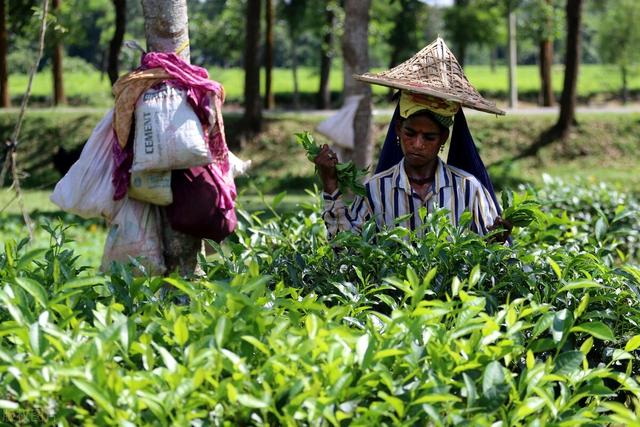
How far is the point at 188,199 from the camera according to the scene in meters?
4.50

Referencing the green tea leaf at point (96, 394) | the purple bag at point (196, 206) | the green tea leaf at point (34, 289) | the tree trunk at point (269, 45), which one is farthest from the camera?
the tree trunk at point (269, 45)

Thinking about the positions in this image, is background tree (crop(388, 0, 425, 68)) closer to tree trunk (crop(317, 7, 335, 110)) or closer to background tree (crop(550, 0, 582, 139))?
tree trunk (crop(317, 7, 335, 110))

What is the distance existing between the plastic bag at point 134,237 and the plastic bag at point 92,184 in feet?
0.21

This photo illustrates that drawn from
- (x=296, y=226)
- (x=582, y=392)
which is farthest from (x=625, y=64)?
(x=582, y=392)

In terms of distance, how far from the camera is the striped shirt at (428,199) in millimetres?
4121

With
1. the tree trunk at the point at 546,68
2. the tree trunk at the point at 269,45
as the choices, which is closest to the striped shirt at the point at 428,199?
the tree trunk at the point at 269,45

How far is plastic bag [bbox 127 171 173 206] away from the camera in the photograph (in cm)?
440

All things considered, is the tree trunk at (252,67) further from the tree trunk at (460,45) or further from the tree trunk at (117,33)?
the tree trunk at (460,45)

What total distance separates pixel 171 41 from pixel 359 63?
625 cm

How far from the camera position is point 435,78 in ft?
13.2

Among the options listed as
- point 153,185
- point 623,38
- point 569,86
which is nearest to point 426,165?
point 153,185

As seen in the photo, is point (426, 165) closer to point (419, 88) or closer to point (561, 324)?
point (419, 88)

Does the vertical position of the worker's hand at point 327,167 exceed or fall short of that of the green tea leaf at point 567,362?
it exceeds it

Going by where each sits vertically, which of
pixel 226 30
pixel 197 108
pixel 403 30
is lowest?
pixel 197 108
